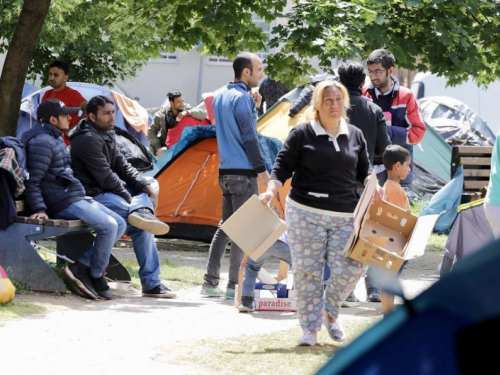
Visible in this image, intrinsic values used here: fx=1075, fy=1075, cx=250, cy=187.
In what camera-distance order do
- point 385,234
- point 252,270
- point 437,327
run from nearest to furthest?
point 437,327 < point 385,234 < point 252,270

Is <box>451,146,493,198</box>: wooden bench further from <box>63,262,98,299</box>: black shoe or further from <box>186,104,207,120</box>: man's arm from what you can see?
<box>186,104,207,120</box>: man's arm

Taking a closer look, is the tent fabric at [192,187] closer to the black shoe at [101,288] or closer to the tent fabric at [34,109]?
the tent fabric at [34,109]

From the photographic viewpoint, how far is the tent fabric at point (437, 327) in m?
1.31

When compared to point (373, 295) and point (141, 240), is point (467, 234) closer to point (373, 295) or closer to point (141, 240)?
point (373, 295)

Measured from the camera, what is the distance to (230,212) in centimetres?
907

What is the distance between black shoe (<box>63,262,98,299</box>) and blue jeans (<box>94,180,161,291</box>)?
504 millimetres

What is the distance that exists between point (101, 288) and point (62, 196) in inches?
32.6

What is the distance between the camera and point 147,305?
8.65 m

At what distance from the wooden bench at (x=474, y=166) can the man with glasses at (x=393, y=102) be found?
210 cm

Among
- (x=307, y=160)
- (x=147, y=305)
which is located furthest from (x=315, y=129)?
(x=147, y=305)

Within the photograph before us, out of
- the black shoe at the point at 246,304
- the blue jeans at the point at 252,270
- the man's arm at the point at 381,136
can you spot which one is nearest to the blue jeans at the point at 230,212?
the blue jeans at the point at 252,270

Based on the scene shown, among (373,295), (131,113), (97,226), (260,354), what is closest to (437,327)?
(260,354)

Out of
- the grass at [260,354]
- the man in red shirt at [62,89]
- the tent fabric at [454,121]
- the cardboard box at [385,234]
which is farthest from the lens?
the tent fabric at [454,121]

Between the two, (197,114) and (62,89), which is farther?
(197,114)
